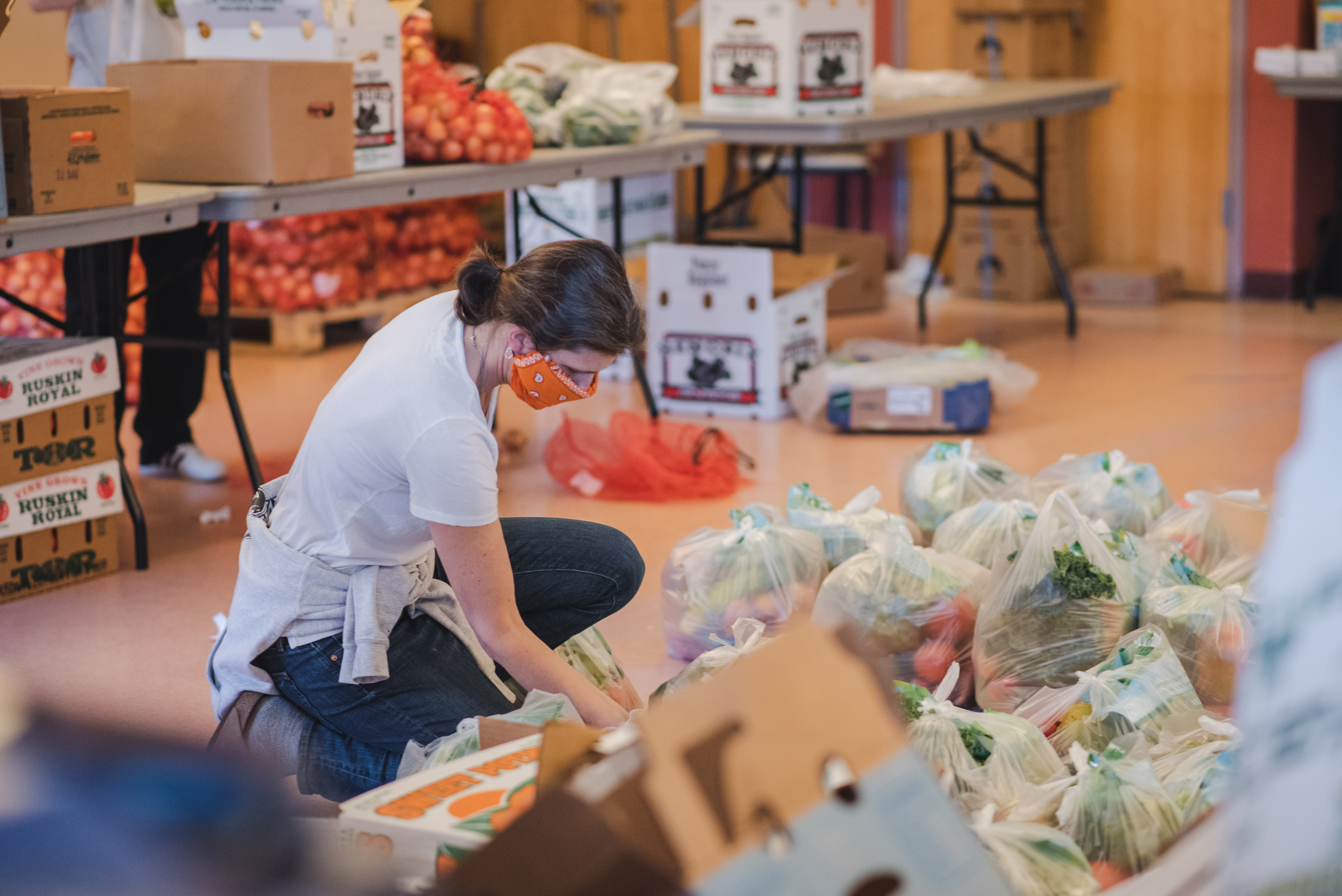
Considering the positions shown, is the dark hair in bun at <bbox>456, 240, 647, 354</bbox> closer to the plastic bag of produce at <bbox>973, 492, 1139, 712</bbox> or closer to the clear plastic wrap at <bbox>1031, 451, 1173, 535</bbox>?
the plastic bag of produce at <bbox>973, 492, 1139, 712</bbox>

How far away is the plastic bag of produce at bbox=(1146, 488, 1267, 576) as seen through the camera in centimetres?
276

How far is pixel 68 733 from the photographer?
0.79m

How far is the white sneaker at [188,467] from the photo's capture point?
4129mm

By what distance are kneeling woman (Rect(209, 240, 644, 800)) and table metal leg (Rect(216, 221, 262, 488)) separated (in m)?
1.42

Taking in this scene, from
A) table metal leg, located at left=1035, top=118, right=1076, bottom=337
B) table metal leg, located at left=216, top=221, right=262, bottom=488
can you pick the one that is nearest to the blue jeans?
table metal leg, located at left=216, top=221, right=262, bottom=488

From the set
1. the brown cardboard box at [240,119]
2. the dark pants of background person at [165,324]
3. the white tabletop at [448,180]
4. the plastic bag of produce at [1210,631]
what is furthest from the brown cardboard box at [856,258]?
the plastic bag of produce at [1210,631]

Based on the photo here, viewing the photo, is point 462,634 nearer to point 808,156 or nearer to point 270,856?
point 270,856

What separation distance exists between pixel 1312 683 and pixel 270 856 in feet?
1.79

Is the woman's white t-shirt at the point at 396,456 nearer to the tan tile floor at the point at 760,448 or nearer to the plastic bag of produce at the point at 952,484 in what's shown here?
the tan tile floor at the point at 760,448

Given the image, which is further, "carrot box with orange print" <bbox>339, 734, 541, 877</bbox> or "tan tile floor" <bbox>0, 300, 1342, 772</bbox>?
"tan tile floor" <bbox>0, 300, 1342, 772</bbox>

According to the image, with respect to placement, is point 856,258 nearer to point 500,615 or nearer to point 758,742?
point 500,615

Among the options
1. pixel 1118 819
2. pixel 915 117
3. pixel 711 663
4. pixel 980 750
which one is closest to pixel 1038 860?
pixel 1118 819

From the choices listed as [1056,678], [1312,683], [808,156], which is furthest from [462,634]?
[808,156]

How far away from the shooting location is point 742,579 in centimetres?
270
